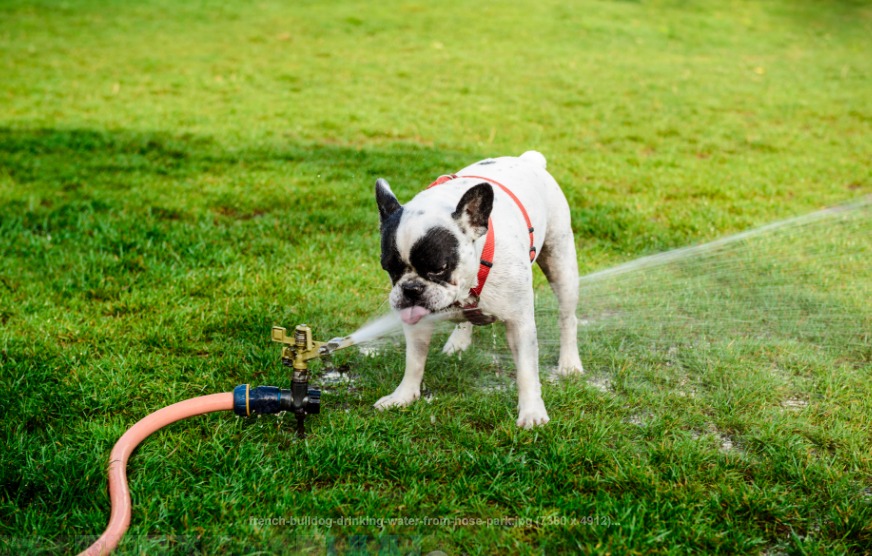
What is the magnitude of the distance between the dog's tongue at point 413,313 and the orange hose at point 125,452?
88 centimetres

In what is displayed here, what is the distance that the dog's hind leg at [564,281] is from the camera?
4.11m

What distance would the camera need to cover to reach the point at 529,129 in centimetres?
1057

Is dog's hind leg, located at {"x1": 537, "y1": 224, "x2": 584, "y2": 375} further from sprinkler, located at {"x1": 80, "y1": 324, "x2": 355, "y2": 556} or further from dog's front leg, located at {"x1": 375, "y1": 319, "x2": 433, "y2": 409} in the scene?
sprinkler, located at {"x1": 80, "y1": 324, "x2": 355, "y2": 556}

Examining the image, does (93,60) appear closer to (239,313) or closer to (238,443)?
(239,313)

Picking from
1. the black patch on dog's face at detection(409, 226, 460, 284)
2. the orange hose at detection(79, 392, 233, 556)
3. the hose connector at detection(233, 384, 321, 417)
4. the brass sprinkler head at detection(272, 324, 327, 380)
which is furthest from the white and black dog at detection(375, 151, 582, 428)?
the orange hose at detection(79, 392, 233, 556)

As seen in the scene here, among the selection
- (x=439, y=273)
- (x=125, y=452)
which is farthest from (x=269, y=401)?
(x=439, y=273)

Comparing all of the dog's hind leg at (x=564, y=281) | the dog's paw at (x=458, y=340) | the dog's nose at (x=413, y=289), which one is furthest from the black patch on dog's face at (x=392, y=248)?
the dog's paw at (x=458, y=340)

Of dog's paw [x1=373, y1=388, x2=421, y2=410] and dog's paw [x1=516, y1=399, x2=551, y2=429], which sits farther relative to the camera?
dog's paw [x1=373, y1=388, x2=421, y2=410]

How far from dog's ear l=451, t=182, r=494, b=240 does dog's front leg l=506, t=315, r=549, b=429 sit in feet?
1.84

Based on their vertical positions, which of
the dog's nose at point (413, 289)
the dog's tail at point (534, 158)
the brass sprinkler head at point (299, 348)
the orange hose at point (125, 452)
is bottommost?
the orange hose at point (125, 452)

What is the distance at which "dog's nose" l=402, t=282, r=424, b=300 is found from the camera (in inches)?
122

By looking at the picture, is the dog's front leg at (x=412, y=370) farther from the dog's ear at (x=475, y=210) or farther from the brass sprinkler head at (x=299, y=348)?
the dog's ear at (x=475, y=210)

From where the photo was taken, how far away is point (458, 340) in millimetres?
4484

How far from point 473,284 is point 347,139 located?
6675 mm
